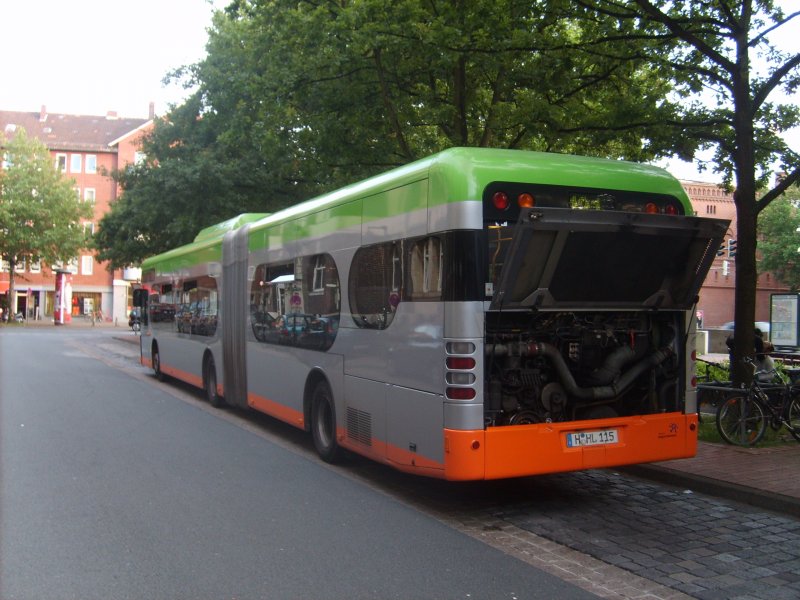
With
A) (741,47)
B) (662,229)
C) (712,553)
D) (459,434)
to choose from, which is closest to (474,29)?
(741,47)

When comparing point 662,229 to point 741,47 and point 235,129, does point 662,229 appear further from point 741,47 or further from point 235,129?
point 235,129

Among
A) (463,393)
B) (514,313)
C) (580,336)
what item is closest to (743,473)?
(580,336)

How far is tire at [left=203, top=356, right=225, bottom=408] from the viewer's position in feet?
44.2

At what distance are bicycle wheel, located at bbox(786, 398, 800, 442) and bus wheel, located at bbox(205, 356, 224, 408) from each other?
881 centimetres

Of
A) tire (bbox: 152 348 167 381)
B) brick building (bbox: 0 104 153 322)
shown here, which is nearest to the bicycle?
tire (bbox: 152 348 167 381)

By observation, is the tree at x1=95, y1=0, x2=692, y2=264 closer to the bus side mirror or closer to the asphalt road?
A: the bus side mirror

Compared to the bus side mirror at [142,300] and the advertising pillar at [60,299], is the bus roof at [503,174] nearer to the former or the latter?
the bus side mirror at [142,300]

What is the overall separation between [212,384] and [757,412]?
8820mm

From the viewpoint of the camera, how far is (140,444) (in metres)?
9.59

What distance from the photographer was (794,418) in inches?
373

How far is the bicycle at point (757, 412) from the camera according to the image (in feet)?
29.5

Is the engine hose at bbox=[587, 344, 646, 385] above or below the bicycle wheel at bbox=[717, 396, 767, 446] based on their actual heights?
above

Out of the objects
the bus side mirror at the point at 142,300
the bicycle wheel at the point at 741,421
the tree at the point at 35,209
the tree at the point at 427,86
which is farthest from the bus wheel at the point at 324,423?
the tree at the point at 35,209

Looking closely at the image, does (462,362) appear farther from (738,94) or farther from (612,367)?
(738,94)
